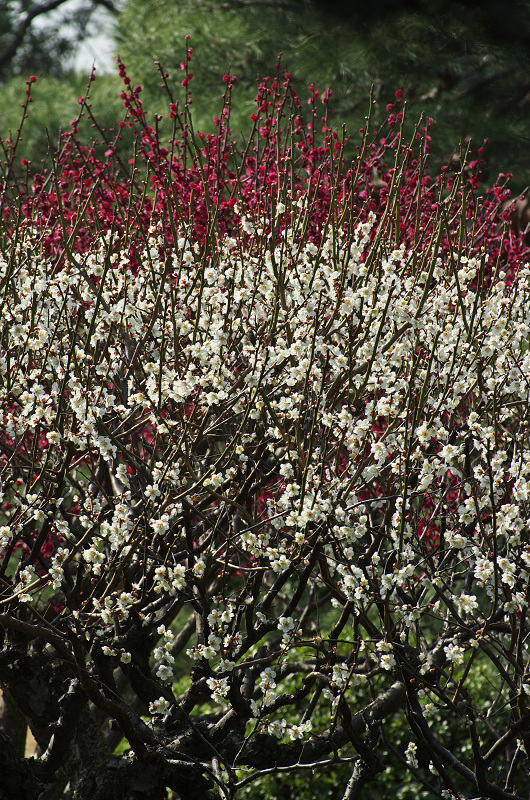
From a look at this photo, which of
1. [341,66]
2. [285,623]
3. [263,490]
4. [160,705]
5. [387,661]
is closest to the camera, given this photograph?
[387,661]

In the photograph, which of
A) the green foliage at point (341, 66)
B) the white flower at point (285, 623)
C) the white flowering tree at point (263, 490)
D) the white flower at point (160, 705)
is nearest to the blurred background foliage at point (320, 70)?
the green foliage at point (341, 66)

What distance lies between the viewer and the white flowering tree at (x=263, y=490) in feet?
9.45

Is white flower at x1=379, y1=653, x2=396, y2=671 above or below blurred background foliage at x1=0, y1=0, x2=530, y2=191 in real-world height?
below

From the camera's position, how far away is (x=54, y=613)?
13.7 feet

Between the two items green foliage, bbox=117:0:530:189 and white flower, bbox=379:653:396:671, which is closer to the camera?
white flower, bbox=379:653:396:671

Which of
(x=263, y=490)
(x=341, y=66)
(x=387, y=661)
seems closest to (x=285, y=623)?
(x=387, y=661)

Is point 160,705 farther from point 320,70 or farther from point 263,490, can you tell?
point 320,70

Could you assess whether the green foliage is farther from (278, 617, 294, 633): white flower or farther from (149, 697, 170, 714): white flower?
(149, 697, 170, 714): white flower

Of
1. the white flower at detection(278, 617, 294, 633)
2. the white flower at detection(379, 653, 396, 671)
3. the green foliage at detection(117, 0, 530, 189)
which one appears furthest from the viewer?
the green foliage at detection(117, 0, 530, 189)

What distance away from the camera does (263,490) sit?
3365mm

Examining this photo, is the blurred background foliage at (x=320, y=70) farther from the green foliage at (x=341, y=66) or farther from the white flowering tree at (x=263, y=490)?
the white flowering tree at (x=263, y=490)

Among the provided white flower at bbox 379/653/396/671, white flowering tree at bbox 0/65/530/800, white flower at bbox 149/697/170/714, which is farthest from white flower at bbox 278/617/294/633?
white flower at bbox 149/697/170/714

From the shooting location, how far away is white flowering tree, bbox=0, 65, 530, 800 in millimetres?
2881

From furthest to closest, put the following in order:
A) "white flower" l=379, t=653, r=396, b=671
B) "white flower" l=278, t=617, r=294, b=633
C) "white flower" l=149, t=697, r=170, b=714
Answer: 1. "white flower" l=149, t=697, r=170, b=714
2. "white flower" l=278, t=617, r=294, b=633
3. "white flower" l=379, t=653, r=396, b=671
